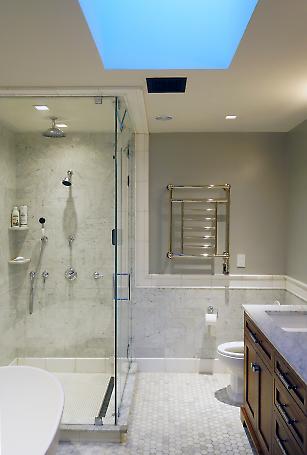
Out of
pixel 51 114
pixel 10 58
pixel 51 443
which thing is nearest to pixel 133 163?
pixel 51 114

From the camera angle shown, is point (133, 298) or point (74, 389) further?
point (133, 298)

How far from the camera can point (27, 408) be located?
208cm

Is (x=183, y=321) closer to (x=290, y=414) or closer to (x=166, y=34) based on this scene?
(x=290, y=414)

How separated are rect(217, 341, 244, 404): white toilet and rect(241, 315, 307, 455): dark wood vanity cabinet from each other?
0.97ft

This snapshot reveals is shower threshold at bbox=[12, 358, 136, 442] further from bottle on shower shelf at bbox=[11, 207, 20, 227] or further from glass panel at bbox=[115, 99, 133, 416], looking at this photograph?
bottle on shower shelf at bbox=[11, 207, 20, 227]

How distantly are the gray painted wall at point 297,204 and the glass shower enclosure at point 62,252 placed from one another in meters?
1.54

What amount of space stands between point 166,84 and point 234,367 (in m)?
2.27

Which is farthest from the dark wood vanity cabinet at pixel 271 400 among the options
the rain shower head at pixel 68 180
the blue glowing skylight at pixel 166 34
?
the rain shower head at pixel 68 180

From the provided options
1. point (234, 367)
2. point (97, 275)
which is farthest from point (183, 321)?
point (97, 275)

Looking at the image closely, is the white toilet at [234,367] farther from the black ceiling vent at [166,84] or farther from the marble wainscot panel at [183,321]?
the black ceiling vent at [166,84]

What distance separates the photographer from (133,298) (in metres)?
3.94

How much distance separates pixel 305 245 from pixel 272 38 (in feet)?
6.62

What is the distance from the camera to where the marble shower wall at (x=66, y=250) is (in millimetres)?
3871

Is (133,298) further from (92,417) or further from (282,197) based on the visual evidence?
(282,197)
